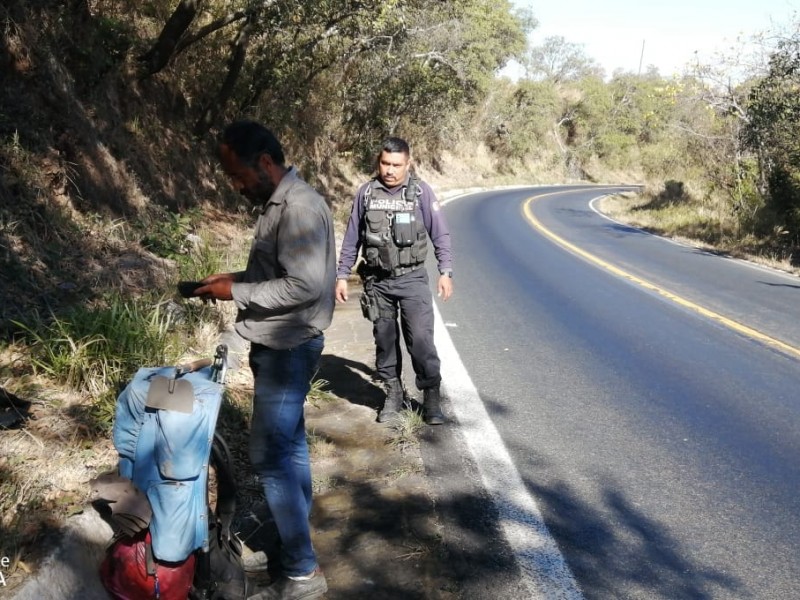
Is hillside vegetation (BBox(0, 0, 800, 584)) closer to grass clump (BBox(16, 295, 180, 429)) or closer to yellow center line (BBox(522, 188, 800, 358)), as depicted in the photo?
grass clump (BBox(16, 295, 180, 429))

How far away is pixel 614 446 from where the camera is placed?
4.60m

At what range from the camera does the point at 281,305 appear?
9.16 feet

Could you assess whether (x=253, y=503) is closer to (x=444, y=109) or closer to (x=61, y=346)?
(x=61, y=346)

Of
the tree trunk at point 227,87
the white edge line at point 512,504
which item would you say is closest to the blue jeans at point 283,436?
the white edge line at point 512,504

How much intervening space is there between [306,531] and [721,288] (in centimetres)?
→ 959

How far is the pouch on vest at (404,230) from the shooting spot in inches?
185

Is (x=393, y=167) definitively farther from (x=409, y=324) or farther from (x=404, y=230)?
(x=409, y=324)

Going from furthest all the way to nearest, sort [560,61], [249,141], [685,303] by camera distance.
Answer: [560,61] < [685,303] < [249,141]

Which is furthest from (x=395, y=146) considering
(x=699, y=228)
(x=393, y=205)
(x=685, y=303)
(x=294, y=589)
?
(x=699, y=228)

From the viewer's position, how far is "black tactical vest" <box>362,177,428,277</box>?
15.4 ft

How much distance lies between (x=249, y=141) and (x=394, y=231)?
2015 mm

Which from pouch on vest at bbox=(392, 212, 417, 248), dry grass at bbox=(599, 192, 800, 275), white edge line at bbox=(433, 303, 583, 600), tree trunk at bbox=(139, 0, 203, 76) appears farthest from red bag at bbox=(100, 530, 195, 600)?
dry grass at bbox=(599, 192, 800, 275)

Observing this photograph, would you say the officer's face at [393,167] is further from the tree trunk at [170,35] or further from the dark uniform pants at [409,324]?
the tree trunk at [170,35]

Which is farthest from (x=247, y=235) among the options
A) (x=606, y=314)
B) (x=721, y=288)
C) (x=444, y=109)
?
(x=444, y=109)
